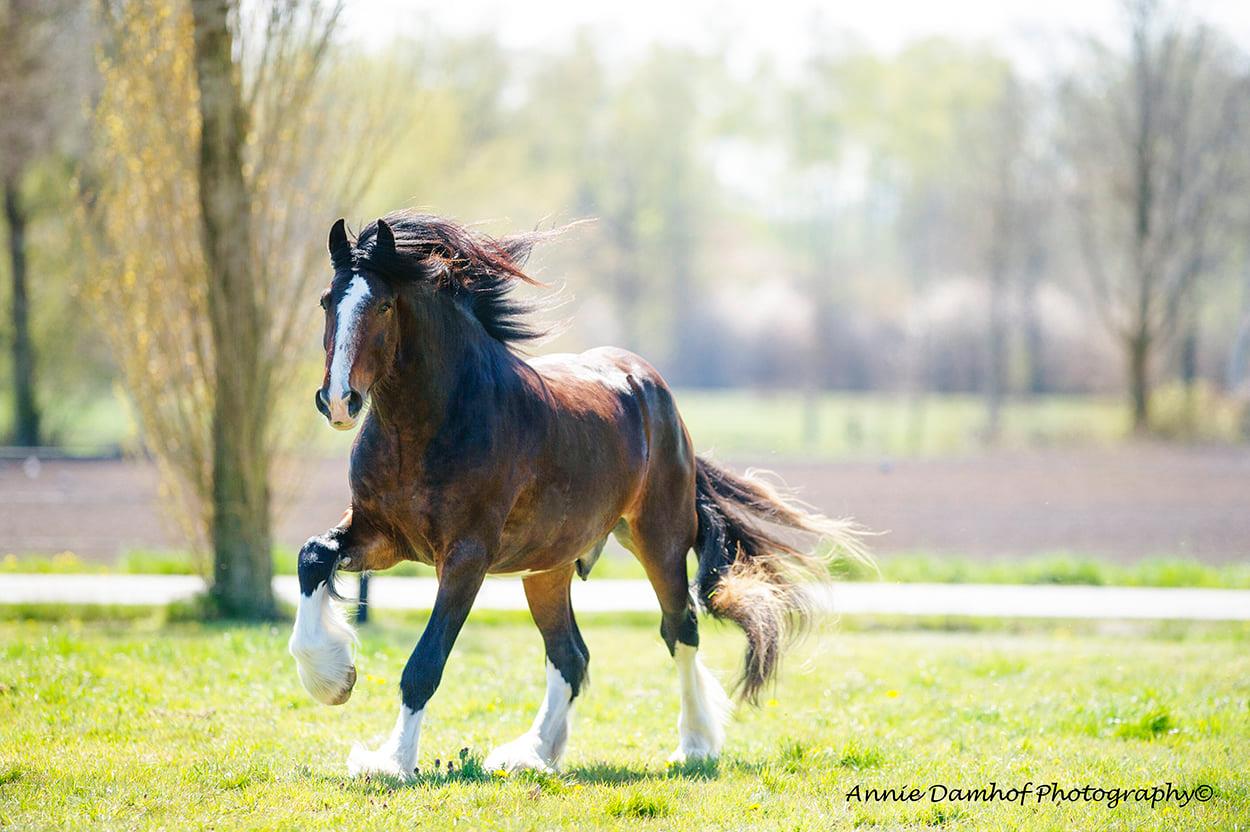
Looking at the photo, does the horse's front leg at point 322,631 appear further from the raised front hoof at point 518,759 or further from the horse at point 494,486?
the raised front hoof at point 518,759

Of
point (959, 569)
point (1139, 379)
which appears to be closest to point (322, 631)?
point (959, 569)

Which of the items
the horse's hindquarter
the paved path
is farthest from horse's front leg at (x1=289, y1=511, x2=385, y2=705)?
the paved path

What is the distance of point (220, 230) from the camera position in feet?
34.2

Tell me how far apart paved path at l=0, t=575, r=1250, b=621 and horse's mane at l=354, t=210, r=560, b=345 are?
577cm

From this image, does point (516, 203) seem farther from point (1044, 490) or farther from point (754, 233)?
point (754, 233)

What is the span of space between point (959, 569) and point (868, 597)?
1.83 meters

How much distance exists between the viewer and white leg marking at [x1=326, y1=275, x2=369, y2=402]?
4.77 meters

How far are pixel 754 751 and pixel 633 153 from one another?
43.2 metres

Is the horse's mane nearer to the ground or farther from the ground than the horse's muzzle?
farther from the ground

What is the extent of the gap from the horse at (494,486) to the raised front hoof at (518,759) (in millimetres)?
12

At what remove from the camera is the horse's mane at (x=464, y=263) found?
5.36 meters

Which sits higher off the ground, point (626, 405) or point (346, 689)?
point (626, 405)

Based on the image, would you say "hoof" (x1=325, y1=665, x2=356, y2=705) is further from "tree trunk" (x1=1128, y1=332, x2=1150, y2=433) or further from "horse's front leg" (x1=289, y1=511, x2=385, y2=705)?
"tree trunk" (x1=1128, y1=332, x2=1150, y2=433)

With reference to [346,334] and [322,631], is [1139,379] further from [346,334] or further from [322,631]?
[346,334]
